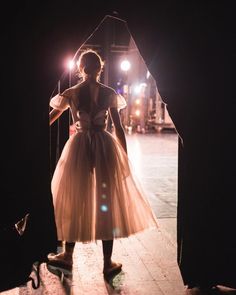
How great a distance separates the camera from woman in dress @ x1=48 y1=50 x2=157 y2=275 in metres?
4.02

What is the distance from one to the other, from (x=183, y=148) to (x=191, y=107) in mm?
384

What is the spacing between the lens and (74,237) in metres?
4.00

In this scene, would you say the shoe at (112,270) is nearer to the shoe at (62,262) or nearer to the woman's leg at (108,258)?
the woman's leg at (108,258)

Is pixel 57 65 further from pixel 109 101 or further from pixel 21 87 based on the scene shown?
pixel 109 101

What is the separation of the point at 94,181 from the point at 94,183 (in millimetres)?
19

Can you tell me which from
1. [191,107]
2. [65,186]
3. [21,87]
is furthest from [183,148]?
[21,87]

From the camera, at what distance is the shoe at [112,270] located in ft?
13.6

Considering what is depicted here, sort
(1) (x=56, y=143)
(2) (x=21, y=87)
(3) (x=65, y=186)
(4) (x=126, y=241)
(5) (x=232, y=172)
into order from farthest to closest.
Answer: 1. (4) (x=126, y=241)
2. (1) (x=56, y=143)
3. (3) (x=65, y=186)
4. (5) (x=232, y=172)
5. (2) (x=21, y=87)

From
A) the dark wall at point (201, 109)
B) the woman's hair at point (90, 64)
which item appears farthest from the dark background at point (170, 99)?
the woman's hair at point (90, 64)

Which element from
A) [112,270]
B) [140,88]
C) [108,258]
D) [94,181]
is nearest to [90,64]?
[94,181]

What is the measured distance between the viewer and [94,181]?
4.10m

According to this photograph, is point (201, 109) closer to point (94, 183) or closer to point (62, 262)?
point (94, 183)

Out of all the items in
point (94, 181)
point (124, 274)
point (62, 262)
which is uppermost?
point (94, 181)

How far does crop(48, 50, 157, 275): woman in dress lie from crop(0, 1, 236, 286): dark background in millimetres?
351
